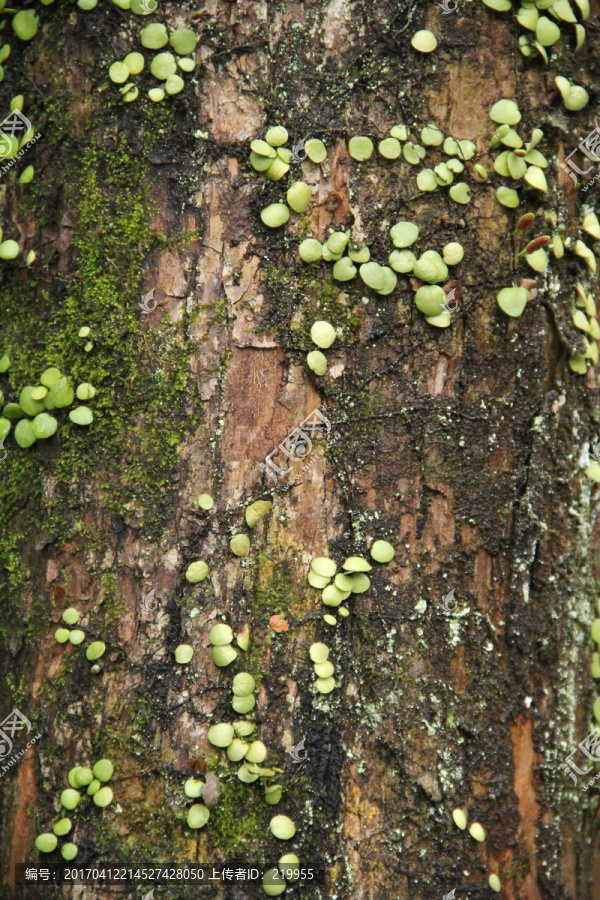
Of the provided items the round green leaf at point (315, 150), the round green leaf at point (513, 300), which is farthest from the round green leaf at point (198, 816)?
the round green leaf at point (315, 150)

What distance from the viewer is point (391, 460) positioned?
2.12 m

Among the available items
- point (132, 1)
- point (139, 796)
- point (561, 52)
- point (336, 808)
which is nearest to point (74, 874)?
point (139, 796)

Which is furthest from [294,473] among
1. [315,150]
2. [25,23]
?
[25,23]

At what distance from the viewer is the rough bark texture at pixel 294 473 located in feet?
6.74

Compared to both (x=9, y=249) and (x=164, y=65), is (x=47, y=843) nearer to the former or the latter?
(x=9, y=249)

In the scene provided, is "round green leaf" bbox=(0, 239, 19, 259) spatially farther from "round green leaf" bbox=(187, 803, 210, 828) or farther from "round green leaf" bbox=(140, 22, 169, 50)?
"round green leaf" bbox=(187, 803, 210, 828)

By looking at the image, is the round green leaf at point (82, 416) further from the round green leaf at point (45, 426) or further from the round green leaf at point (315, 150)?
the round green leaf at point (315, 150)

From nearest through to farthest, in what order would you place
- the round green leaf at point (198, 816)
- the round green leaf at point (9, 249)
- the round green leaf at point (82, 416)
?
1. the round green leaf at point (198, 816)
2. the round green leaf at point (82, 416)
3. the round green leaf at point (9, 249)

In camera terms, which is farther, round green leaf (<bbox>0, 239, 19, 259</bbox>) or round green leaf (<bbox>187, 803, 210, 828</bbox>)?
round green leaf (<bbox>0, 239, 19, 259</bbox>)

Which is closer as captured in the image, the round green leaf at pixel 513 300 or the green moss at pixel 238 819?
the green moss at pixel 238 819

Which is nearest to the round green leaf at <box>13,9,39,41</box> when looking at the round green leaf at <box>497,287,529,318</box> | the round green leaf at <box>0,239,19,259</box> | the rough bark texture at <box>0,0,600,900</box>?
the rough bark texture at <box>0,0,600,900</box>

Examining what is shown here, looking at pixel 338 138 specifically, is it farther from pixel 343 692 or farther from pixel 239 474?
pixel 343 692

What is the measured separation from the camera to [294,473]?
208cm

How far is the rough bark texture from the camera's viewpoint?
2.05 meters
